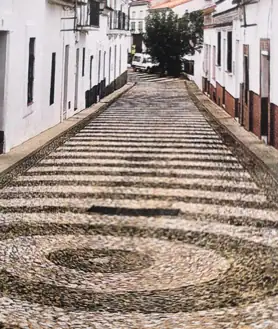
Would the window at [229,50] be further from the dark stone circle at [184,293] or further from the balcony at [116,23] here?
the dark stone circle at [184,293]

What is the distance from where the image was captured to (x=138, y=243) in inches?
245

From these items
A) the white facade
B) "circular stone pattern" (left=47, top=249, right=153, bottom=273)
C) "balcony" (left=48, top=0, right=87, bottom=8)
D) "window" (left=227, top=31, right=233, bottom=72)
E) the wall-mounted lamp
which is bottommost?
"circular stone pattern" (left=47, top=249, right=153, bottom=273)

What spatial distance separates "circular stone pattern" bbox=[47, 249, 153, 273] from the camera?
215 inches

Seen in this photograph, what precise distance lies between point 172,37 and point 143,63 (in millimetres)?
6731

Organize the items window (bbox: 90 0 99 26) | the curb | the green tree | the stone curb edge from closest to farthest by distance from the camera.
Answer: the curb, the stone curb edge, window (bbox: 90 0 99 26), the green tree

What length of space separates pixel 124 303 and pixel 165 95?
22954 mm

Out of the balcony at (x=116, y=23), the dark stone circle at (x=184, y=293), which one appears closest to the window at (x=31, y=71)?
the dark stone circle at (x=184, y=293)

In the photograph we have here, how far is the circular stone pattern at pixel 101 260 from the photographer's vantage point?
547cm

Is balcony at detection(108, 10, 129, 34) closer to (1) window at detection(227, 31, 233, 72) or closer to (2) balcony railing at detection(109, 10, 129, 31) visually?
(2) balcony railing at detection(109, 10, 129, 31)

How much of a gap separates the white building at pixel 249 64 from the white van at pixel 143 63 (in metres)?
21.4

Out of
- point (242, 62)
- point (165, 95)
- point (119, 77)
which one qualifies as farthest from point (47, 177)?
point (119, 77)

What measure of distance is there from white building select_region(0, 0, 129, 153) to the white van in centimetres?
1877

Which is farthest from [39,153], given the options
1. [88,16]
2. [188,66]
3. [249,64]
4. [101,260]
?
[188,66]

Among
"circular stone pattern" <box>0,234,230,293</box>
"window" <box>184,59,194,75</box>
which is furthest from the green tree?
"circular stone pattern" <box>0,234,230,293</box>
